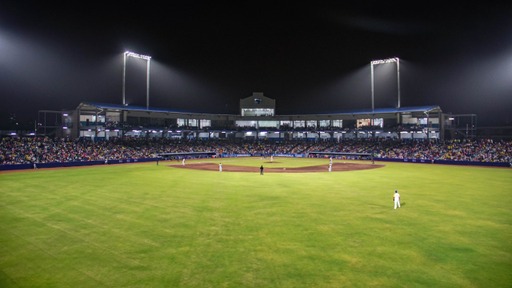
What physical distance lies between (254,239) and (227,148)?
7053 centimetres

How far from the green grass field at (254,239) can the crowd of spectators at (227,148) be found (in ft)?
102

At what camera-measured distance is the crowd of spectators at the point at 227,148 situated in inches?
2014

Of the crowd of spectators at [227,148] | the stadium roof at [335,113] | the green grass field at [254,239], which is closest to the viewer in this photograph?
the green grass field at [254,239]

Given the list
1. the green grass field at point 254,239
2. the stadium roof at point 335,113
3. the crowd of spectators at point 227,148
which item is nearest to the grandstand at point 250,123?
the stadium roof at point 335,113

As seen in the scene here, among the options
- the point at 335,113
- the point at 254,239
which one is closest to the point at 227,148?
the point at 335,113

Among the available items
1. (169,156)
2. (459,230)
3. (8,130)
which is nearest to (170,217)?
(459,230)

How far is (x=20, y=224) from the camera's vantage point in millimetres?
16094

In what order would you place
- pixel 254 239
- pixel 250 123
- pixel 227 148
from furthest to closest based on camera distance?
pixel 250 123 → pixel 227 148 → pixel 254 239

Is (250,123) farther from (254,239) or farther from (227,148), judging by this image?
(254,239)

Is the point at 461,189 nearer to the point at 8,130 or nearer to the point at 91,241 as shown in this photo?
the point at 91,241

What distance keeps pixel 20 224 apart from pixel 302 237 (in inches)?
558

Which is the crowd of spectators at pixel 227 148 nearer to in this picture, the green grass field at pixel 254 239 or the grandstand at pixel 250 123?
the grandstand at pixel 250 123

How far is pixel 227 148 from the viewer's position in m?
83.7

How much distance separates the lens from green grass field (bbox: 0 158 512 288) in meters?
9.94
